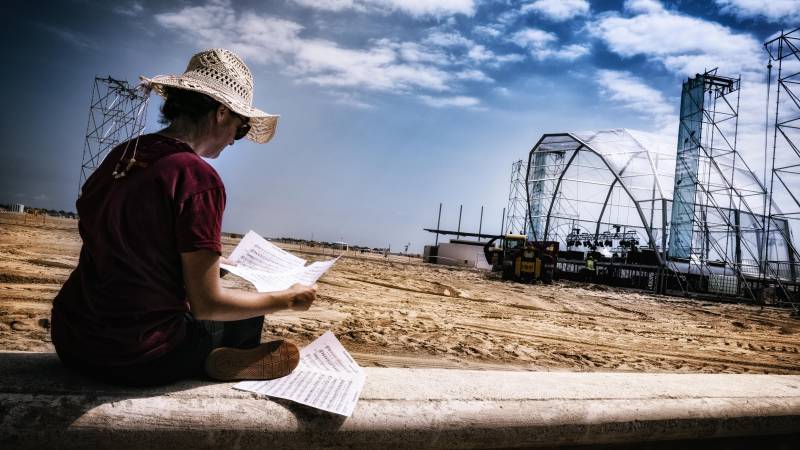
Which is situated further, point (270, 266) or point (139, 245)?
point (270, 266)

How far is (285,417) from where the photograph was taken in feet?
4.71

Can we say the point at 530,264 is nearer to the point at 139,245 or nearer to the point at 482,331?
the point at 482,331

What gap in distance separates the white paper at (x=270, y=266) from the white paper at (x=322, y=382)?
1.04 ft

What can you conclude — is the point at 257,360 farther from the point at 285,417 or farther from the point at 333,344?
the point at 333,344

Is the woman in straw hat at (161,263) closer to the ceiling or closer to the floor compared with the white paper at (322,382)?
closer to the ceiling

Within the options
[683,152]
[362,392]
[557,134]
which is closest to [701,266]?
[683,152]

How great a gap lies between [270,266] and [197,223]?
420 millimetres

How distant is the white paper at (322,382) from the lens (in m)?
1.46

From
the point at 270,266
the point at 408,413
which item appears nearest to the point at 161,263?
the point at 270,266

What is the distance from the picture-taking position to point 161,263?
1374 mm

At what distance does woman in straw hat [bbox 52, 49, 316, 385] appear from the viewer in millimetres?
1323

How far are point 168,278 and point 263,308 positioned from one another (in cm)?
28

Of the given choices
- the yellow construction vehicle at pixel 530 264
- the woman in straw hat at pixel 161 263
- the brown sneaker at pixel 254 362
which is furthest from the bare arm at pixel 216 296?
the yellow construction vehicle at pixel 530 264

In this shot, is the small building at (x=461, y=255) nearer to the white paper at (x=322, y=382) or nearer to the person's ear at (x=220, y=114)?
the white paper at (x=322, y=382)
